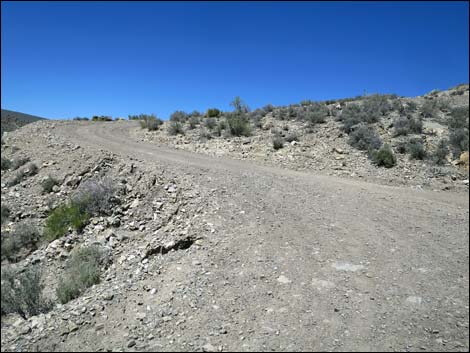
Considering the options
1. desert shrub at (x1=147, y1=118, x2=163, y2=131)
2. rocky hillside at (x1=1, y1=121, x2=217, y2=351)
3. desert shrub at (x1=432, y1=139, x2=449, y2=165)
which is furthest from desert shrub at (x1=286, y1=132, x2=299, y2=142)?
desert shrub at (x1=147, y1=118, x2=163, y2=131)

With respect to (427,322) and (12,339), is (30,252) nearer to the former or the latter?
(12,339)

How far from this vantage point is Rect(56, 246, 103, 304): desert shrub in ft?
18.2

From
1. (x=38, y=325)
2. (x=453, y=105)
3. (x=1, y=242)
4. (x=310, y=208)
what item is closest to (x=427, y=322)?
(x=310, y=208)

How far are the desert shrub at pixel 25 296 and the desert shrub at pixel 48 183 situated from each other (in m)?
1.39

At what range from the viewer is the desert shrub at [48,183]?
569cm

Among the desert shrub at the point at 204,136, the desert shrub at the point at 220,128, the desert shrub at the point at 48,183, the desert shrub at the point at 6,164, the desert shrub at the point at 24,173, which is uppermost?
the desert shrub at the point at 220,128

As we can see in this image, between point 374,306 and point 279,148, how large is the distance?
35.4 feet

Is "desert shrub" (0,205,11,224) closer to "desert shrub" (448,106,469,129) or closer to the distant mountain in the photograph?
the distant mountain

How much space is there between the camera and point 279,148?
48.5 feet

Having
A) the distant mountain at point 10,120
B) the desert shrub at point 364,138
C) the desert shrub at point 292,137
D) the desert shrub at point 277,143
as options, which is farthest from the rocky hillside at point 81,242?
the desert shrub at point 364,138

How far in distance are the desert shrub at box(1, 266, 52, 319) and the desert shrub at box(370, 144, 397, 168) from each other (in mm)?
10667

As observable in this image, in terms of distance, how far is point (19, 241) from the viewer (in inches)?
153

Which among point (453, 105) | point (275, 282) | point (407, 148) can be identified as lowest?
point (275, 282)

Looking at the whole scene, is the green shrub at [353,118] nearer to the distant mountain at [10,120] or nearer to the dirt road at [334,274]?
the dirt road at [334,274]
